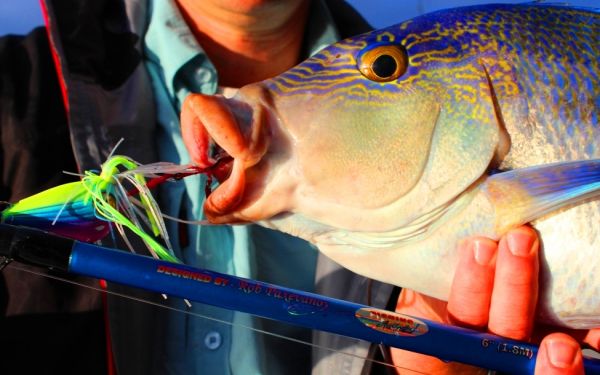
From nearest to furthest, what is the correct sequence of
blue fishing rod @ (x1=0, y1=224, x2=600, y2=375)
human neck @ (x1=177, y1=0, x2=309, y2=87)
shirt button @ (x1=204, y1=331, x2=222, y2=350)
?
blue fishing rod @ (x1=0, y1=224, x2=600, y2=375) → shirt button @ (x1=204, y1=331, x2=222, y2=350) → human neck @ (x1=177, y1=0, x2=309, y2=87)

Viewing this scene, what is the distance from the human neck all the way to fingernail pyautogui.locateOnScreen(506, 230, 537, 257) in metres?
1.09

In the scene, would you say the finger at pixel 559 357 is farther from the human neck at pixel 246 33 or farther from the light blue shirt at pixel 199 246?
the human neck at pixel 246 33

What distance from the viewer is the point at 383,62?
1049mm

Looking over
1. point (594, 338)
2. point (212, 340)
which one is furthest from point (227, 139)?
point (594, 338)

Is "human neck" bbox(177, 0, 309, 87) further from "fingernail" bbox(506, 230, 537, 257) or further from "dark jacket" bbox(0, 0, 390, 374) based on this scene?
"fingernail" bbox(506, 230, 537, 257)

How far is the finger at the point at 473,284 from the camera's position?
3.41 feet

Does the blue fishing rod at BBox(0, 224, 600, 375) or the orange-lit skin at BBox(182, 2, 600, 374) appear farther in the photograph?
the orange-lit skin at BBox(182, 2, 600, 374)

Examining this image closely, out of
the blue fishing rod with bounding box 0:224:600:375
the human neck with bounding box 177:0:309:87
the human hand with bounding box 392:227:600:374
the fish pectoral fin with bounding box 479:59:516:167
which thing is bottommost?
the blue fishing rod with bounding box 0:224:600:375

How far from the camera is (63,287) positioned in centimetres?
146

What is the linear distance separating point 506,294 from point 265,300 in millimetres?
491

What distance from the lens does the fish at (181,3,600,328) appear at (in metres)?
0.98

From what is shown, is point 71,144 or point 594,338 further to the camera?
point 71,144

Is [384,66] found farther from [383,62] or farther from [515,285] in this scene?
[515,285]

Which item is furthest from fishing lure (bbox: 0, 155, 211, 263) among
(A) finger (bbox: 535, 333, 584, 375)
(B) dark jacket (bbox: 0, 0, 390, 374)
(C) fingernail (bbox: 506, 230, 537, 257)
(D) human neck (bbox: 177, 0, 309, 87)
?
(D) human neck (bbox: 177, 0, 309, 87)
